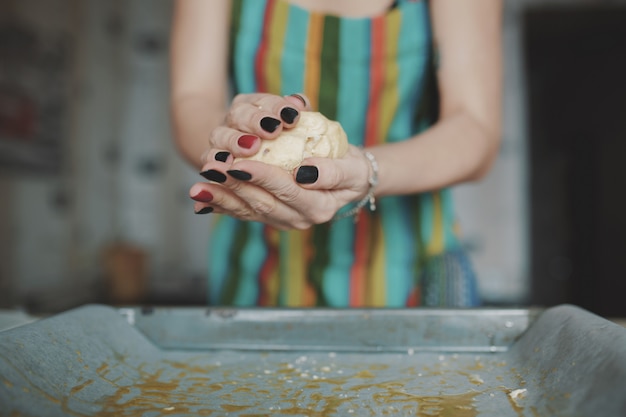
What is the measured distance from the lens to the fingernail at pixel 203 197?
2.01 feet

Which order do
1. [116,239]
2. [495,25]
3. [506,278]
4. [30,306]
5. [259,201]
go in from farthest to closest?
1. [116,239]
2. [506,278]
3. [30,306]
4. [495,25]
5. [259,201]

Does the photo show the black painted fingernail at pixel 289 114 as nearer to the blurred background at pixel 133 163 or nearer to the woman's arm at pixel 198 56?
the woman's arm at pixel 198 56

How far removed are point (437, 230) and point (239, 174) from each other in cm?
56

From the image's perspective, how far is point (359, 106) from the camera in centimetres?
103

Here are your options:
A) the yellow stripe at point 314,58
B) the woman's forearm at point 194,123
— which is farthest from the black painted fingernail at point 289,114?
the yellow stripe at point 314,58

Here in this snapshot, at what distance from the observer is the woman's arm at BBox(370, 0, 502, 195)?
2.77 feet

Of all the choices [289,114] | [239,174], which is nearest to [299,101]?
[289,114]

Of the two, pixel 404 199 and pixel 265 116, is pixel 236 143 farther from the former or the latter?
pixel 404 199

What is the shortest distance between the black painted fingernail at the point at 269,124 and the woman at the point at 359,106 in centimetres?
23

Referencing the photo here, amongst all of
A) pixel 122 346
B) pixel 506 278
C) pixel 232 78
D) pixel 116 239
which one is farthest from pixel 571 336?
pixel 116 239

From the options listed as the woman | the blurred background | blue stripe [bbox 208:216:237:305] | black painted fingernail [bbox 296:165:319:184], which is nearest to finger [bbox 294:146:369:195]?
black painted fingernail [bbox 296:165:319:184]

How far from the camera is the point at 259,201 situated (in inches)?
24.5

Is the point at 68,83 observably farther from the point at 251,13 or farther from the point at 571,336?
the point at 571,336

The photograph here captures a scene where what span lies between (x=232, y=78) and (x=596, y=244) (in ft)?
16.6
